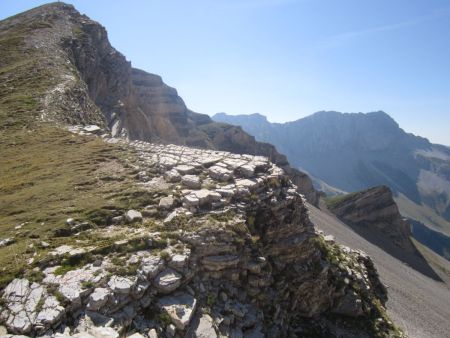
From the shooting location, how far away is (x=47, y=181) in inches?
967

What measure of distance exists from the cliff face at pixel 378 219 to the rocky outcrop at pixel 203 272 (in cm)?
11433

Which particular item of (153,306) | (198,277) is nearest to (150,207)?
(198,277)

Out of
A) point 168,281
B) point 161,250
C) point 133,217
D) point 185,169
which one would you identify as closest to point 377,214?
point 185,169

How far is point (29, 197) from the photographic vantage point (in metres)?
22.0

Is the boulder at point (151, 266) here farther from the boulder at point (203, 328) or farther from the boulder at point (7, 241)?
the boulder at point (7, 241)

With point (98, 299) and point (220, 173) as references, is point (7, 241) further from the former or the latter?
point (220, 173)

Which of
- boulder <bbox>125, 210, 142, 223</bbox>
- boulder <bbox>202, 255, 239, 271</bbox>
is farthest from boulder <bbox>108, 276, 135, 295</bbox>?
boulder <bbox>125, 210, 142, 223</bbox>

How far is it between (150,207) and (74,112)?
34.6m

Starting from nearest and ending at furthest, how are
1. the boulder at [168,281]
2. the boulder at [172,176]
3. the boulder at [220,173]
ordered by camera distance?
the boulder at [168,281]
the boulder at [172,176]
the boulder at [220,173]

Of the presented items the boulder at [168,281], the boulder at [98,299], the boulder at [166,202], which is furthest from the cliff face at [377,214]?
the boulder at [98,299]

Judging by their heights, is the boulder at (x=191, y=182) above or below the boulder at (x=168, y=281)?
above

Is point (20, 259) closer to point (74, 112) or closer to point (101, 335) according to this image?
point (101, 335)

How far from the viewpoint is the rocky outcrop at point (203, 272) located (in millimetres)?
12930

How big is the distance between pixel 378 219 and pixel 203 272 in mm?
143182
